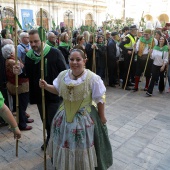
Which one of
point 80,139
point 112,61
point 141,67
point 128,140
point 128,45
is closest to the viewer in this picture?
point 80,139

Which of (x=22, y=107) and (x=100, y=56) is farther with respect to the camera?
(x=100, y=56)

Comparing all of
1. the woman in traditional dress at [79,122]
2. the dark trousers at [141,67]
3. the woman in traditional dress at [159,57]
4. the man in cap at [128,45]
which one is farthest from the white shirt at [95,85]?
the man in cap at [128,45]

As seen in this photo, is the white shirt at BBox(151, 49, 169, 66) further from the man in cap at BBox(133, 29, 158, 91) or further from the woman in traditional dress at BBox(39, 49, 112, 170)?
the woman in traditional dress at BBox(39, 49, 112, 170)

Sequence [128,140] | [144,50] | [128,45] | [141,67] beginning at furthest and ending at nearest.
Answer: [128,45] < [141,67] < [144,50] < [128,140]

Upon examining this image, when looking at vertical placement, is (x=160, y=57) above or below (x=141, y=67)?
above

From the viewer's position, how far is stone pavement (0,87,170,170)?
3158 millimetres

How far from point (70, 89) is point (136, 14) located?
4578 centimetres

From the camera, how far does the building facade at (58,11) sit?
79.0ft

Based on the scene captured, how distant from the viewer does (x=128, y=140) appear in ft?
12.4

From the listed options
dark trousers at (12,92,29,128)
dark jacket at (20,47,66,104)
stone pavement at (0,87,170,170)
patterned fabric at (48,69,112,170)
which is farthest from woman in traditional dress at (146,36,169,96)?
patterned fabric at (48,69,112,170)

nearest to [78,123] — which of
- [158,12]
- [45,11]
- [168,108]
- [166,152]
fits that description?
[166,152]

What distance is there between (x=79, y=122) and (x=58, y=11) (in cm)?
2843

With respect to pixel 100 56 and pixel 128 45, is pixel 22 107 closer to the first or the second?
pixel 100 56

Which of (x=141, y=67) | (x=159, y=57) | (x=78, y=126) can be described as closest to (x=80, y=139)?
(x=78, y=126)
